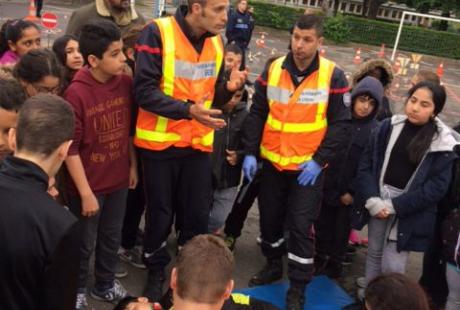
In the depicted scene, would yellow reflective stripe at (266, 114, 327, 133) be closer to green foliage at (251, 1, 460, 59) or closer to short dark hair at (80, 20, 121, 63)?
short dark hair at (80, 20, 121, 63)

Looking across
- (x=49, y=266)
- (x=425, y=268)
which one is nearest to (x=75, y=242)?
(x=49, y=266)

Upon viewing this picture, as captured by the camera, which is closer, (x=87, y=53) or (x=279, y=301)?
(x=87, y=53)

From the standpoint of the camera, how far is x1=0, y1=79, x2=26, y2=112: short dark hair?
7.74 ft

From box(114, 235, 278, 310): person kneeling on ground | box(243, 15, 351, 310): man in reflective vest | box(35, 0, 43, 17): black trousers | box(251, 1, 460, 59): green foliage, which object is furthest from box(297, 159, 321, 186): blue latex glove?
box(251, 1, 460, 59): green foliage

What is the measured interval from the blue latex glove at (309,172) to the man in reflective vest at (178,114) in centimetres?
64

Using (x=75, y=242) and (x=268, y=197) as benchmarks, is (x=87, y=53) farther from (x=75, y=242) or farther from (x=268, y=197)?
(x=268, y=197)

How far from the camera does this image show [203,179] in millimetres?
3318

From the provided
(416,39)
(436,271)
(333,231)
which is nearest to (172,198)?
(333,231)

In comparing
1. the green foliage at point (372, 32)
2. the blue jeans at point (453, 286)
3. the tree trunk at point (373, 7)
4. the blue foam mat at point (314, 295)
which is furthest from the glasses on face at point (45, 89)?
the tree trunk at point (373, 7)

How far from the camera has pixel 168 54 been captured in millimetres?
2949

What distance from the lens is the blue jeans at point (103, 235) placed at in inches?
120

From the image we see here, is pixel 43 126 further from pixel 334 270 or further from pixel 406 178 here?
pixel 334 270

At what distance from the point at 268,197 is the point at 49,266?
2.12 metres

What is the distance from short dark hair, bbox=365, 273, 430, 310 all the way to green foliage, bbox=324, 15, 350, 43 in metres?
23.2
